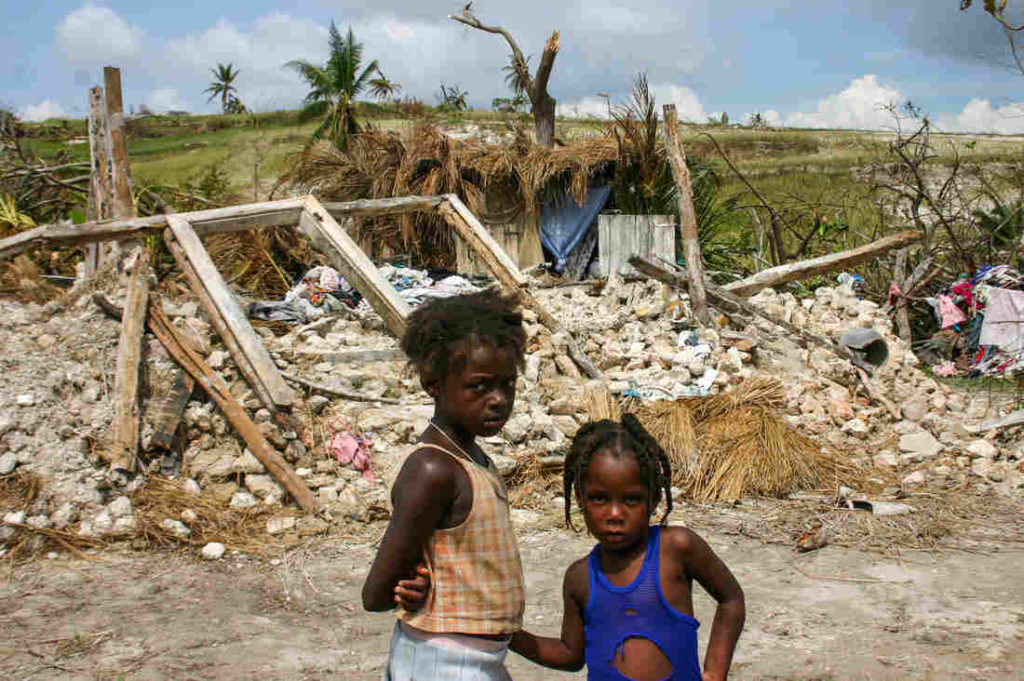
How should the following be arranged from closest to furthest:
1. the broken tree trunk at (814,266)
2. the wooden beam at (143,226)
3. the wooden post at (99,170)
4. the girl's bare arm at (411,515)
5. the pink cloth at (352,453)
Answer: the girl's bare arm at (411,515), the pink cloth at (352,453), the wooden beam at (143,226), the wooden post at (99,170), the broken tree trunk at (814,266)

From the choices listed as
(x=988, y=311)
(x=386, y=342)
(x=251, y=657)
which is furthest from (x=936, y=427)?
(x=251, y=657)

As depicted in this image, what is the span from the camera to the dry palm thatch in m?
11.4

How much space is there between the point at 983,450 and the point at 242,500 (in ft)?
16.7

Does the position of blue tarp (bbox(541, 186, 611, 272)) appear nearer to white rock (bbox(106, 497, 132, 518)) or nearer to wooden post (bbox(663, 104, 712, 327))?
wooden post (bbox(663, 104, 712, 327))

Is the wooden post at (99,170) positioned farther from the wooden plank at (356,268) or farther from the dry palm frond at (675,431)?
the dry palm frond at (675,431)

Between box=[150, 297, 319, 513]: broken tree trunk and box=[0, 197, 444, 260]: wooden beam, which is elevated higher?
box=[0, 197, 444, 260]: wooden beam

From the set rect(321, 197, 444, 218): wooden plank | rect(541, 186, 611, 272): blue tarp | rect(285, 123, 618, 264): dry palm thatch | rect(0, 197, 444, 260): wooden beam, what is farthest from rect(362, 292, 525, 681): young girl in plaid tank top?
rect(541, 186, 611, 272): blue tarp

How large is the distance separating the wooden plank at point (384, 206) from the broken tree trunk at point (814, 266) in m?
3.34

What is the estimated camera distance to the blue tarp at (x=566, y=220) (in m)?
11.8

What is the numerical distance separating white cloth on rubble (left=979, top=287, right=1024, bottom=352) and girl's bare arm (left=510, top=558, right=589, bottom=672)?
7.82 m

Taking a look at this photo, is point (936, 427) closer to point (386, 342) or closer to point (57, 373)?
point (386, 342)

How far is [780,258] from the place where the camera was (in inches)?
440

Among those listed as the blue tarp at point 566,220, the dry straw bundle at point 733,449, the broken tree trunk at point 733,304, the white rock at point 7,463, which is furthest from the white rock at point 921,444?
the blue tarp at point 566,220

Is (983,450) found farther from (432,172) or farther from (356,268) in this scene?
(432,172)
